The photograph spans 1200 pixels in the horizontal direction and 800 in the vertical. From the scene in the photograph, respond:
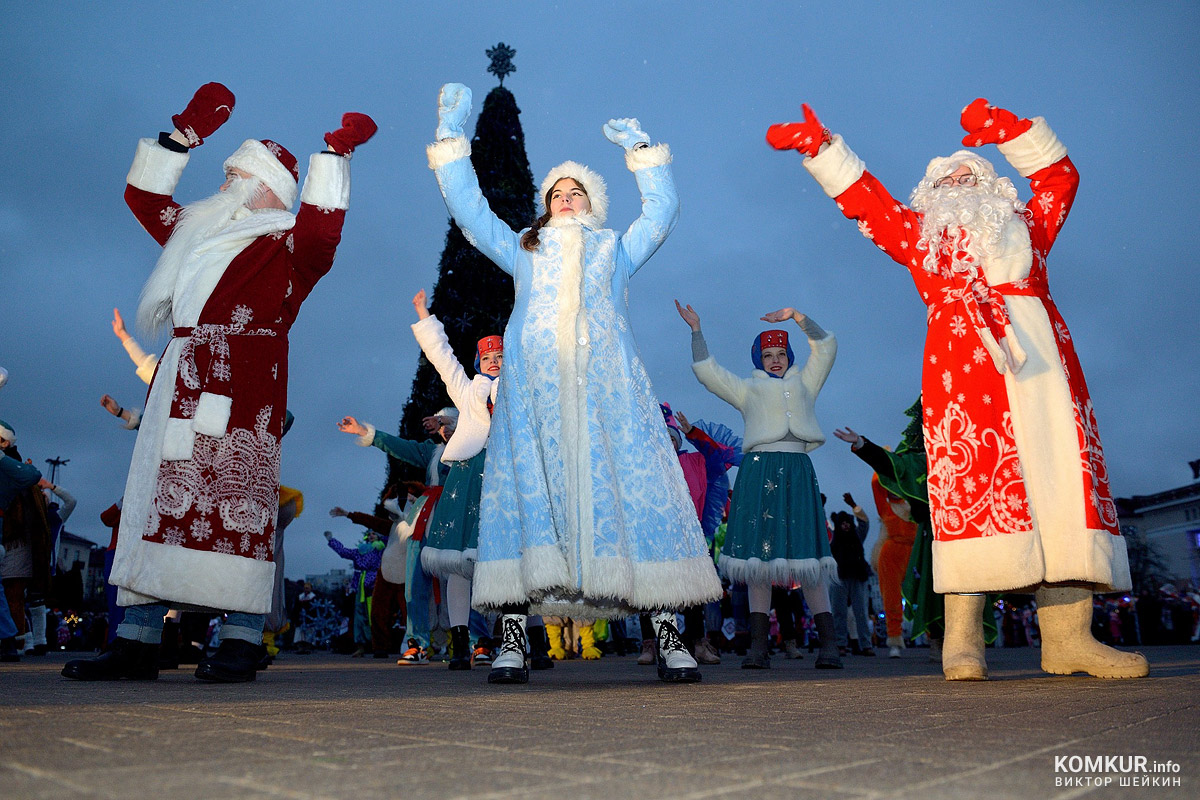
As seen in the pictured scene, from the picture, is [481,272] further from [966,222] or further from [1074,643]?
[1074,643]

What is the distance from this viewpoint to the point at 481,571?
3.86 m

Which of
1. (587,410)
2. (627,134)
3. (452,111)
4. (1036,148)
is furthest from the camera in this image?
(627,134)

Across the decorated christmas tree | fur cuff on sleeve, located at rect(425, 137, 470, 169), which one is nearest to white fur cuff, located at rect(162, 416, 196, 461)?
fur cuff on sleeve, located at rect(425, 137, 470, 169)

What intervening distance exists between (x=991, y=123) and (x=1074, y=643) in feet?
7.12

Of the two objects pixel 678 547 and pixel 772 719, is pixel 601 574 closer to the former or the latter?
pixel 678 547

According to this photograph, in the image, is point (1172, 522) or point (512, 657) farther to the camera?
point (1172, 522)

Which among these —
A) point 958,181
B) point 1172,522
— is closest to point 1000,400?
point 958,181

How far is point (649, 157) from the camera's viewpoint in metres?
4.46

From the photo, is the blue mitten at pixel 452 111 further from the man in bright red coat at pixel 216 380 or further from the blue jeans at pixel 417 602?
the blue jeans at pixel 417 602

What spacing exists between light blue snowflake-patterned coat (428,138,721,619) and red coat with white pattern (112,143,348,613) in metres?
0.76

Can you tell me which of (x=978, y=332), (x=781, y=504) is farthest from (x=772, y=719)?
(x=781, y=504)

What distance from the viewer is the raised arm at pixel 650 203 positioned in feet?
14.4

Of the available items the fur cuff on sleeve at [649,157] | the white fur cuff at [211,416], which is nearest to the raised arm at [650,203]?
the fur cuff on sleeve at [649,157]

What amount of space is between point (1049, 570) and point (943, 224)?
1421 millimetres
